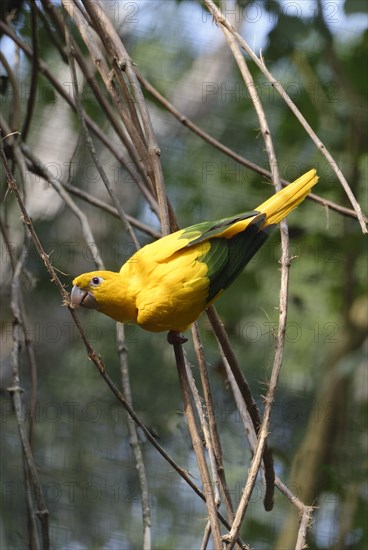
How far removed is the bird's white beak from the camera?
131cm

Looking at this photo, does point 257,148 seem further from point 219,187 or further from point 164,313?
point 164,313

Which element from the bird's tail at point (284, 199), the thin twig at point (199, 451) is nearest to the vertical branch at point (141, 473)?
the thin twig at point (199, 451)

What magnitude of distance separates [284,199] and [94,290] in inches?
14.8

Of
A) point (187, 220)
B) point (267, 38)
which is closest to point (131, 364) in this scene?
point (187, 220)

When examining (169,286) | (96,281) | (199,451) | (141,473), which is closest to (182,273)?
(169,286)

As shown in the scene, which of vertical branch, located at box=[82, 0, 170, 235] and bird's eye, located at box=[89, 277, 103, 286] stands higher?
vertical branch, located at box=[82, 0, 170, 235]

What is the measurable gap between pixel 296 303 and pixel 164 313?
2.26m

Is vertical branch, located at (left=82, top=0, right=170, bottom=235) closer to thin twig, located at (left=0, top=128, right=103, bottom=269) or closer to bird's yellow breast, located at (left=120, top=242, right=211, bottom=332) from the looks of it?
bird's yellow breast, located at (left=120, top=242, right=211, bottom=332)

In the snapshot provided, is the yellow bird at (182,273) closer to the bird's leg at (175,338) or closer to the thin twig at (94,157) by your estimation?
Result: the bird's leg at (175,338)

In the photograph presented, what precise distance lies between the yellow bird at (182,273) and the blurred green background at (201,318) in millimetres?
1701

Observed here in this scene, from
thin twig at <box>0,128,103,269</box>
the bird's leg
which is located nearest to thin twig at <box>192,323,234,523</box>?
the bird's leg

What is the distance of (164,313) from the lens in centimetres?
127

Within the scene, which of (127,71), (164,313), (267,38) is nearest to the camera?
(164,313)

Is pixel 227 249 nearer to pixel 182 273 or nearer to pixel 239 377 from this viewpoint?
pixel 182 273
